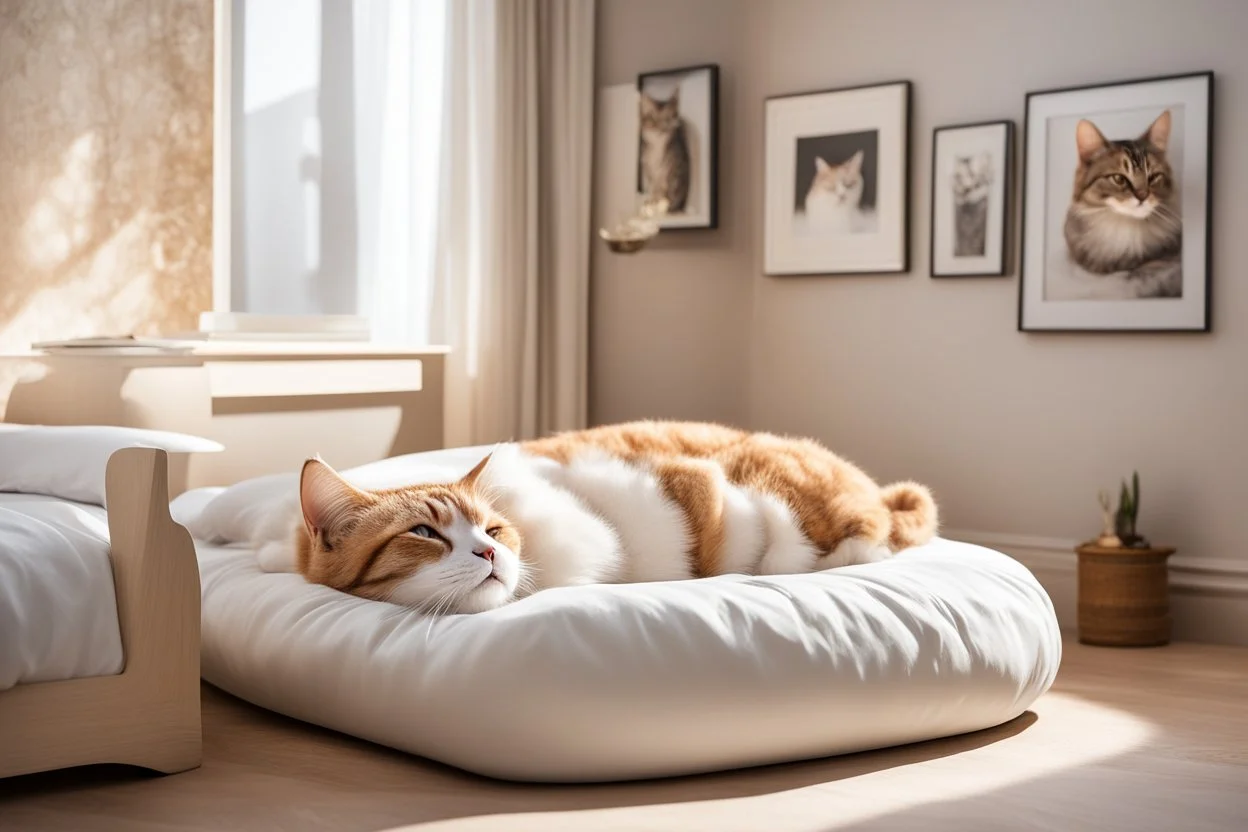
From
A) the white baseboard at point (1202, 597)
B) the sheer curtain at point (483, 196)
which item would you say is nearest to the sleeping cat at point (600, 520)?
the white baseboard at point (1202, 597)

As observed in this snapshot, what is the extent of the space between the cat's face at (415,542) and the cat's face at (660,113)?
258 cm

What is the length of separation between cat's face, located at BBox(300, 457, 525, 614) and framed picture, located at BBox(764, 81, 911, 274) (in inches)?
89.6

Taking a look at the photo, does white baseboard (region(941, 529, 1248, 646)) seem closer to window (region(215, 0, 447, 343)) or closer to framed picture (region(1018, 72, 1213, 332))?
framed picture (region(1018, 72, 1213, 332))

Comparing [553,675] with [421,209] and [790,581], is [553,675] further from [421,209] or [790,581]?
[421,209]

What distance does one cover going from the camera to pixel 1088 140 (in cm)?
343

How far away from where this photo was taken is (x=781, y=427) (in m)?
4.12

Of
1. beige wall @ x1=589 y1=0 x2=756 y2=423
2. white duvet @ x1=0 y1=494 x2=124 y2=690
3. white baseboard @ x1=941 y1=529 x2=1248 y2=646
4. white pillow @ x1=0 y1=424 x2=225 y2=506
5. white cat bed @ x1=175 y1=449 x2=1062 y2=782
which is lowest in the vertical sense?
white baseboard @ x1=941 y1=529 x2=1248 y2=646

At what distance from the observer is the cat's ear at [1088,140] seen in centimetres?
342

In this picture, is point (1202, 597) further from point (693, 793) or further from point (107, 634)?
point (107, 634)

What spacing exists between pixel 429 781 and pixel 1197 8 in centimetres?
286

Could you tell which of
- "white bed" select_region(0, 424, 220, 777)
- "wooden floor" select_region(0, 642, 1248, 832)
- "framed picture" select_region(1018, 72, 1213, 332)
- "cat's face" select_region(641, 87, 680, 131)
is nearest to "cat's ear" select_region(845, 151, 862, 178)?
"framed picture" select_region(1018, 72, 1213, 332)

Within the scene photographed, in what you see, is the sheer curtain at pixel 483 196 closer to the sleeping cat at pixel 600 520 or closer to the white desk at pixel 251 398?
the white desk at pixel 251 398

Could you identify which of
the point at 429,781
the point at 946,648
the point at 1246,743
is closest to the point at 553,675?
the point at 429,781

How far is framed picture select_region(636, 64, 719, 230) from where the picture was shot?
4.16m
